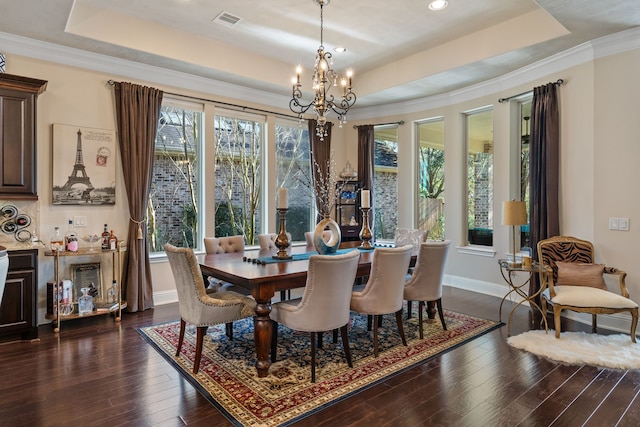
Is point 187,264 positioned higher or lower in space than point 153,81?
lower

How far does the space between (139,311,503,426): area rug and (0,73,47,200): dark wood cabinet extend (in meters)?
1.87

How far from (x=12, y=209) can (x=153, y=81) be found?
216 cm

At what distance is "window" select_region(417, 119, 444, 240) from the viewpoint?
6175 millimetres

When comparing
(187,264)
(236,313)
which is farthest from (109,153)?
(236,313)

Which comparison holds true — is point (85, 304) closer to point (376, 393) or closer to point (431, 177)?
point (376, 393)

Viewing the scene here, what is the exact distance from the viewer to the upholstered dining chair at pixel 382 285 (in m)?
3.04

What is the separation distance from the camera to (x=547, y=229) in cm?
436

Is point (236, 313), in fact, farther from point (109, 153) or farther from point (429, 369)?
Result: point (109, 153)

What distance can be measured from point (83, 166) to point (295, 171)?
3116 mm

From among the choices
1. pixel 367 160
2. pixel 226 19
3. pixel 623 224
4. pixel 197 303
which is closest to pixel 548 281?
pixel 623 224

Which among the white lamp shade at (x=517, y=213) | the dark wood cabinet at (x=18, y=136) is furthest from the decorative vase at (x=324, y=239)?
the dark wood cabinet at (x=18, y=136)

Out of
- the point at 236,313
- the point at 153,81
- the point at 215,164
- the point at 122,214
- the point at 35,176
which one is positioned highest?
the point at 153,81

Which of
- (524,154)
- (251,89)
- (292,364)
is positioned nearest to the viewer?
(292,364)

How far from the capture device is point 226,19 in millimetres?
4156
